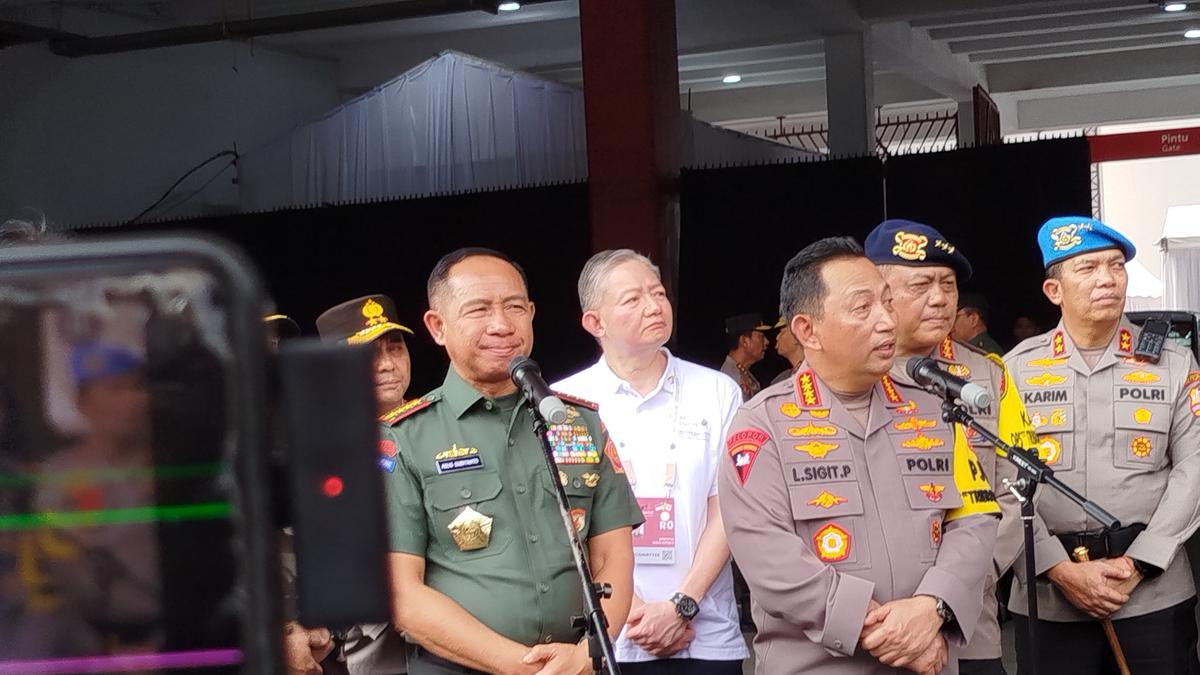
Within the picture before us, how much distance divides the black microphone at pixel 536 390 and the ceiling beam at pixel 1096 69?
47.9ft

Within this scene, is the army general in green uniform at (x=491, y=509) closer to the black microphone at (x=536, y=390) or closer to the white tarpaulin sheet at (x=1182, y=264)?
the black microphone at (x=536, y=390)

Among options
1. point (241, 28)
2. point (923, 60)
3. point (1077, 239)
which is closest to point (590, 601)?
point (1077, 239)

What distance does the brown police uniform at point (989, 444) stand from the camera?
9.29 ft

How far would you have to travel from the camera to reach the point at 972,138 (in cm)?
1511

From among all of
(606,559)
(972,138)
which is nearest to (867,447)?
(606,559)

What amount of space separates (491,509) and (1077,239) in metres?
1.71

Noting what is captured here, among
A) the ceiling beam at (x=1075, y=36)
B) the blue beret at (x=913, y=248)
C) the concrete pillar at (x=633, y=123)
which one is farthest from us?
the ceiling beam at (x=1075, y=36)

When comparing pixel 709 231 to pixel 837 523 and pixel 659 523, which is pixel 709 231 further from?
pixel 837 523

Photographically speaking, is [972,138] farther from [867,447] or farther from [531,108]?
[867,447]

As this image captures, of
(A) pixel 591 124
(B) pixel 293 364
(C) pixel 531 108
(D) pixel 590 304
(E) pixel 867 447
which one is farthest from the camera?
(C) pixel 531 108

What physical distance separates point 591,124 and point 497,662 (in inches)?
259

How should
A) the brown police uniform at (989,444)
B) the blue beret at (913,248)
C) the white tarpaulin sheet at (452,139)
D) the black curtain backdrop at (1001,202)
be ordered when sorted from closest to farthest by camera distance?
the brown police uniform at (989,444) < the blue beret at (913,248) < the black curtain backdrop at (1001,202) < the white tarpaulin sheet at (452,139)

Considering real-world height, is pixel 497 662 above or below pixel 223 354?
below

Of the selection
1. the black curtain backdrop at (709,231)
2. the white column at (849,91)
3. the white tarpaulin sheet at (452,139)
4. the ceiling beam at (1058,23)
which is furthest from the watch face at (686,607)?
the ceiling beam at (1058,23)
